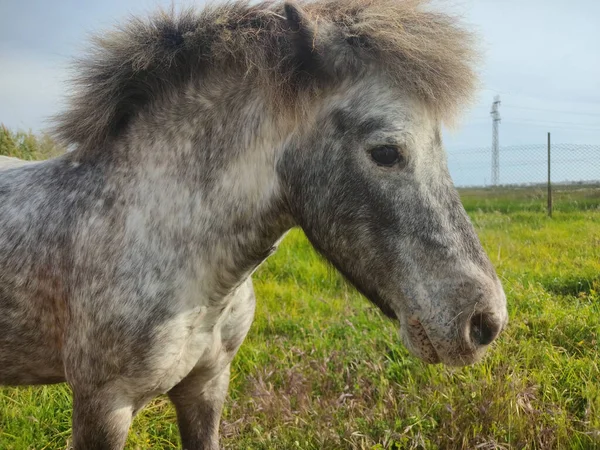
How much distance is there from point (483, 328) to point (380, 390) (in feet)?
4.78

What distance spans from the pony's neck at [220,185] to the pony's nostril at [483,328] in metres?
0.81

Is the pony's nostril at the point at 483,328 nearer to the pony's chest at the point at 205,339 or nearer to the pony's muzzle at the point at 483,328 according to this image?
the pony's muzzle at the point at 483,328

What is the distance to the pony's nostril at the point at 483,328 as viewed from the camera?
5.90 ft

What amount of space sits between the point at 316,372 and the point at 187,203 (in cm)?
183

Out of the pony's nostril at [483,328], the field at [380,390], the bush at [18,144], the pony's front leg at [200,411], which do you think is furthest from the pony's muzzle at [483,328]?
the bush at [18,144]

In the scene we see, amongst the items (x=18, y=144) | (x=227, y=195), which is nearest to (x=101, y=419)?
(x=227, y=195)

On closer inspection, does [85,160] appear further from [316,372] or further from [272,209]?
[316,372]

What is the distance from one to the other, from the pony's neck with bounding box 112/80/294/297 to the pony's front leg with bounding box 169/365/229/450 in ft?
2.44

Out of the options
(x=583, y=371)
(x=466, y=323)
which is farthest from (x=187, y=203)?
(x=583, y=371)

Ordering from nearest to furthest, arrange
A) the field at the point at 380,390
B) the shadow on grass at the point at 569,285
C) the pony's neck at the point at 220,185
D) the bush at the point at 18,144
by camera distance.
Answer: the pony's neck at the point at 220,185 < the field at the point at 380,390 < the shadow on grass at the point at 569,285 < the bush at the point at 18,144

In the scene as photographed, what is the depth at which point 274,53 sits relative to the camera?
82.1 inches

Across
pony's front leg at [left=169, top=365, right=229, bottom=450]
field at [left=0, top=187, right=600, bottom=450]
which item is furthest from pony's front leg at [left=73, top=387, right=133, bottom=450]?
field at [left=0, top=187, right=600, bottom=450]

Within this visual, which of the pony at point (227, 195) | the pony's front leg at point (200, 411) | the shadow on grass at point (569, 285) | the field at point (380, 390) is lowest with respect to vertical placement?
the shadow on grass at point (569, 285)

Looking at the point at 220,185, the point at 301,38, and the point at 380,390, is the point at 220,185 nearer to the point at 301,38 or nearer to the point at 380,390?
the point at 301,38
